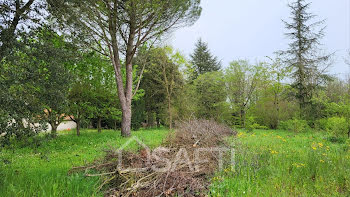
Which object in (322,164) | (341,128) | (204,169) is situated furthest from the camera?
(341,128)

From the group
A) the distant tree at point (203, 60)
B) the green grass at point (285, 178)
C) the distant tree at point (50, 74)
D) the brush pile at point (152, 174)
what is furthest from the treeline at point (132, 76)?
the distant tree at point (203, 60)

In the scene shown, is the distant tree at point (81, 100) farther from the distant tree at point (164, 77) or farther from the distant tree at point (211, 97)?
the distant tree at point (211, 97)

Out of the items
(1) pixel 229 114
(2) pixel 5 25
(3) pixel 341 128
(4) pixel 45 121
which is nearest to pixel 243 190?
(4) pixel 45 121

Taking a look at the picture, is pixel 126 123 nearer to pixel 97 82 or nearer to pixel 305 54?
pixel 97 82

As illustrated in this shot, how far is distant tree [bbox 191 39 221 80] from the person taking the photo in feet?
109

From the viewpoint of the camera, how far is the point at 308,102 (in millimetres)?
16797

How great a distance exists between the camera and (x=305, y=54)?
17.7m

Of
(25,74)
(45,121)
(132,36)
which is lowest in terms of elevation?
(45,121)

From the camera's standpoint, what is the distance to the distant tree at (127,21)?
9.48 meters

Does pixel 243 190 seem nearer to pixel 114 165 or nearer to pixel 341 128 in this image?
pixel 114 165

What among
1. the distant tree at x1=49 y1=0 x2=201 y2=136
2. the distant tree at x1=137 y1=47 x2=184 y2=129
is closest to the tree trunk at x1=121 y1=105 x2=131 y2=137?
the distant tree at x1=49 y1=0 x2=201 y2=136

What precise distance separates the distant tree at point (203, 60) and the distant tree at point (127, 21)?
21451mm

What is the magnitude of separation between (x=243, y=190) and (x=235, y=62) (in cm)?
1668

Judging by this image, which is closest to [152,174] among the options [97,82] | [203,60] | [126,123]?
[126,123]
